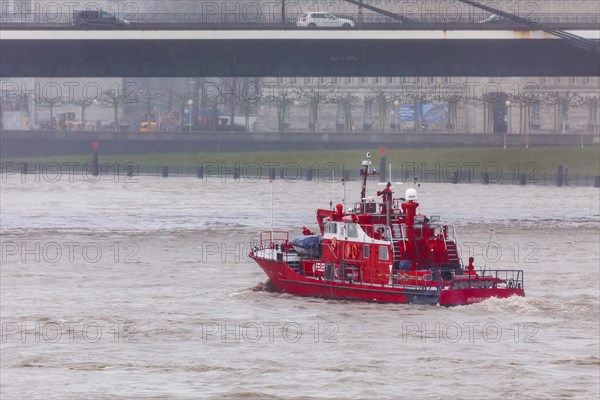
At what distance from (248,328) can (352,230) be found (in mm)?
7036

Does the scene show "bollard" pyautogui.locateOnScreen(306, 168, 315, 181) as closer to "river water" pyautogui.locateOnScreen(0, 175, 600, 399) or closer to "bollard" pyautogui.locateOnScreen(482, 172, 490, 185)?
"bollard" pyautogui.locateOnScreen(482, 172, 490, 185)

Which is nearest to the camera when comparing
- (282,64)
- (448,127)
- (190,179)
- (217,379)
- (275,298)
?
(217,379)

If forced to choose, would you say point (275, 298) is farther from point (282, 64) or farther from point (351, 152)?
point (351, 152)

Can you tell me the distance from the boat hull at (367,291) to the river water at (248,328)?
0.28 m

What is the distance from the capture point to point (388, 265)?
5372 cm

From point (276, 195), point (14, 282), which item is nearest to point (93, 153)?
point (276, 195)

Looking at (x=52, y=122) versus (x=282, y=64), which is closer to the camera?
(x=282, y=64)

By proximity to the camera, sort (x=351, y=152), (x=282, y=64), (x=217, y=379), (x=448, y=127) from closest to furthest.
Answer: (x=217, y=379) → (x=282, y=64) → (x=351, y=152) → (x=448, y=127)

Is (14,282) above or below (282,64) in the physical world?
below

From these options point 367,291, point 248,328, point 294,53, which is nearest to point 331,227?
point 367,291

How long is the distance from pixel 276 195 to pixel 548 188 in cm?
2308

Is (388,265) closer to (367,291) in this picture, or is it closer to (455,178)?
(367,291)

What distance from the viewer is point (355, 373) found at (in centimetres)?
4247

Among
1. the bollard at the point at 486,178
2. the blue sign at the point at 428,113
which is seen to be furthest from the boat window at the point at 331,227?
the blue sign at the point at 428,113
